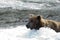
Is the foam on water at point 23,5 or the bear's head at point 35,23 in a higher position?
the bear's head at point 35,23

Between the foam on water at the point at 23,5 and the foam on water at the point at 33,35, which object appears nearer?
the foam on water at the point at 33,35

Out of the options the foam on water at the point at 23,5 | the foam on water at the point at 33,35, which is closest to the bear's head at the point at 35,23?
the foam on water at the point at 33,35

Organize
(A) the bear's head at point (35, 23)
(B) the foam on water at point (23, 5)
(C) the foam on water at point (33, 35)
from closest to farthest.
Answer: (C) the foam on water at point (33, 35), (A) the bear's head at point (35, 23), (B) the foam on water at point (23, 5)

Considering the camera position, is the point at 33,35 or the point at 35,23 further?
the point at 35,23

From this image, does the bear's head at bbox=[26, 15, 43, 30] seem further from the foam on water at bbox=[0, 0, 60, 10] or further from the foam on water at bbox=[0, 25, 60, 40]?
the foam on water at bbox=[0, 0, 60, 10]

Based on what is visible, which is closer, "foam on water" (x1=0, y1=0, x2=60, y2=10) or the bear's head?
the bear's head

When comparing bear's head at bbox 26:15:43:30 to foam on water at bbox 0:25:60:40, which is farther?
bear's head at bbox 26:15:43:30

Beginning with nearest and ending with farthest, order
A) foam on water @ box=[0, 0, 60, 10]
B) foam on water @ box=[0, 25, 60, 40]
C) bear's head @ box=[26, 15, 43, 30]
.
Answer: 1. foam on water @ box=[0, 25, 60, 40]
2. bear's head @ box=[26, 15, 43, 30]
3. foam on water @ box=[0, 0, 60, 10]

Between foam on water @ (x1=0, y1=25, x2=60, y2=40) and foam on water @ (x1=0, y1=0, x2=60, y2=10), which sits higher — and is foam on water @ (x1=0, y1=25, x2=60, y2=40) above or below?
above

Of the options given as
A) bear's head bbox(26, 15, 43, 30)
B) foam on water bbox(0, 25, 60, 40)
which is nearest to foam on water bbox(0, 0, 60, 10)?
bear's head bbox(26, 15, 43, 30)

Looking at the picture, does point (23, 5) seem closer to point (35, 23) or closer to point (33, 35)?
point (35, 23)

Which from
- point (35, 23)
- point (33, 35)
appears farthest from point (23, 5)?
point (33, 35)

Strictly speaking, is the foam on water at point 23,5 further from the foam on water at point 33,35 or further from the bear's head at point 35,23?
the foam on water at point 33,35

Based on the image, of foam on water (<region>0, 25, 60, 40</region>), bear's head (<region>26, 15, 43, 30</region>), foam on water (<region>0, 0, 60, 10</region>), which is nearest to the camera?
foam on water (<region>0, 25, 60, 40</region>)
